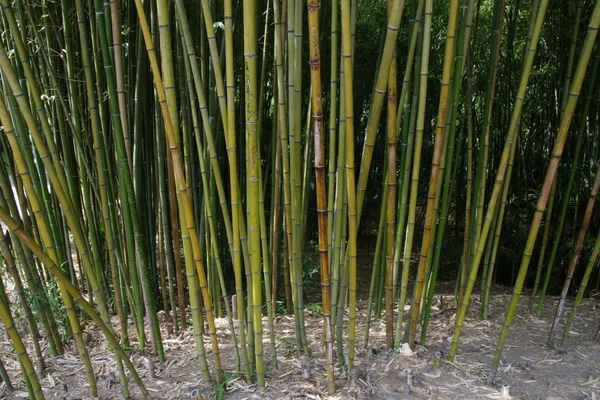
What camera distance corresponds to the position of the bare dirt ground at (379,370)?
149 cm

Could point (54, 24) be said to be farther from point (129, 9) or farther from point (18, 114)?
A: point (18, 114)

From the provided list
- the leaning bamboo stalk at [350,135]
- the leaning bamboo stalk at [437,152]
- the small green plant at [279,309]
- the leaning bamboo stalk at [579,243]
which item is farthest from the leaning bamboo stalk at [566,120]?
the small green plant at [279,309]

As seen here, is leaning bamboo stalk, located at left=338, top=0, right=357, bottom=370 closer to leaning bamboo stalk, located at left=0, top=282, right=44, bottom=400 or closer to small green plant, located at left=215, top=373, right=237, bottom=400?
small green plant, located at left=215, top=373, right=237, bottom=400

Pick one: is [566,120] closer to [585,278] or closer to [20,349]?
[585,278]

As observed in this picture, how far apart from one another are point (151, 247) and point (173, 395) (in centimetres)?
81

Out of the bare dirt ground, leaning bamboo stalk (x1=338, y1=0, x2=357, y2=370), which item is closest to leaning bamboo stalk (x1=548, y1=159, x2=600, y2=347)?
the bare dirt ground

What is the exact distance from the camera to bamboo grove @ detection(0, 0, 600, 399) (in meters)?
1.25

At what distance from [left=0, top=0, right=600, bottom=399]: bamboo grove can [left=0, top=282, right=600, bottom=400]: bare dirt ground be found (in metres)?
0.06

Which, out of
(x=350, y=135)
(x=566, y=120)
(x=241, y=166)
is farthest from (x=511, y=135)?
(x=241, y=166)

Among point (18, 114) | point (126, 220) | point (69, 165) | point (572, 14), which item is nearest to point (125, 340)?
point (126, 220)

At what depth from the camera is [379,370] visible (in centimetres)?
157

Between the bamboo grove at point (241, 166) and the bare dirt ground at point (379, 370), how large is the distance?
0.06 meters

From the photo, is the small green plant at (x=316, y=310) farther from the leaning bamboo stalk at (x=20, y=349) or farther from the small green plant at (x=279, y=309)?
the leaning bamboo stalk at (x=20, y=349)

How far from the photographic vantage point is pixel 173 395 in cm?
151
